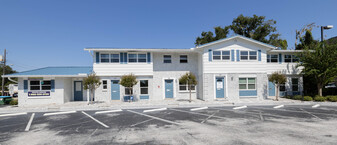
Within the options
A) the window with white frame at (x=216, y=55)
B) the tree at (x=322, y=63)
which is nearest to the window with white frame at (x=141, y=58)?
the window with white frame at (x=216, y=55)

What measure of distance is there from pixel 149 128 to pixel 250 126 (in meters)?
4.79

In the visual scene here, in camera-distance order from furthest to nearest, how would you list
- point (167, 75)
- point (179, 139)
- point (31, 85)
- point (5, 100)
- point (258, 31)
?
point (258, 31) → point (167, 75) → point (5, 100) → point (31, 85) → point (179, 139)

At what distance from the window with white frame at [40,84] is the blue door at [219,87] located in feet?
54.9

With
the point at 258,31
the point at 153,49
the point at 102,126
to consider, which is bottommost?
the point at 102,126

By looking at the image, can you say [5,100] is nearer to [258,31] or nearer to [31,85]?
[31,85]

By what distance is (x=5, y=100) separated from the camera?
16.1 metres

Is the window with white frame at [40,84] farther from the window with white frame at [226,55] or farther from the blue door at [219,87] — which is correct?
the window with white frame at [226,55]

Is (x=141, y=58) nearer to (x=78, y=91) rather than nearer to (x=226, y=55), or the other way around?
(x=78, y=91)

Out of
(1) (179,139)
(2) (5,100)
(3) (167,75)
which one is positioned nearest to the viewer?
(1) (179,139)

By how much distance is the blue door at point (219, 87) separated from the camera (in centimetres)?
1652

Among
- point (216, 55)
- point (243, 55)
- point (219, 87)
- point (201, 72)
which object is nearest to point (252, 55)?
point (243, 55)

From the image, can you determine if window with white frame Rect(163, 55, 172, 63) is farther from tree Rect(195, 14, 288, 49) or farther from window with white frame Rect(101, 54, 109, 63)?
tree Rect(195, 14, 288, 49)

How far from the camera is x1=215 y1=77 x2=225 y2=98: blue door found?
16516 mm

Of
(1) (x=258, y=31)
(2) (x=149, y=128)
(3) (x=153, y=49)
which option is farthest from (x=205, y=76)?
(1) (x=258, y=31)
